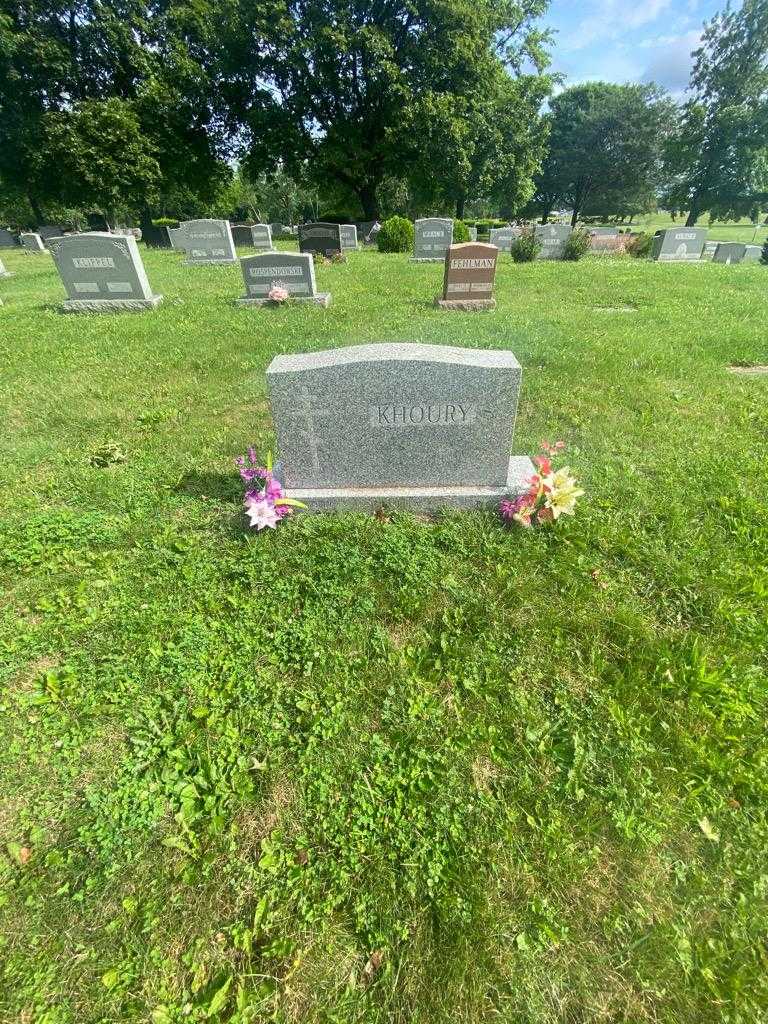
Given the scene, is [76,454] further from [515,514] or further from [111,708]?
[515,514]

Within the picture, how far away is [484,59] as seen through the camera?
22.4 m

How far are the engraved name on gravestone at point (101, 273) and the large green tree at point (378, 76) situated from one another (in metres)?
20.3

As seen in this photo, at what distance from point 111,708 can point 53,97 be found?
36409mm

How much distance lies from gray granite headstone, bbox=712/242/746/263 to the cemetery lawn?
66.3 feet

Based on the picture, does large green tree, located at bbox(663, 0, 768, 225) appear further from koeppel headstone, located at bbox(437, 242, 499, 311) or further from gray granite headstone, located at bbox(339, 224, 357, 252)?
koeppel headstone, located at bbox(437, 242, 499, 311)

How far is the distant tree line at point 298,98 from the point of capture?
22125 mm

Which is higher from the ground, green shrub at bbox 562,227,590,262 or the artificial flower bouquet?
green shrub at bbox 562,227,590,262

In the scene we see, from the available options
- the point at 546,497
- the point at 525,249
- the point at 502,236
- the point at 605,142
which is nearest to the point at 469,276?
the point at 546,497

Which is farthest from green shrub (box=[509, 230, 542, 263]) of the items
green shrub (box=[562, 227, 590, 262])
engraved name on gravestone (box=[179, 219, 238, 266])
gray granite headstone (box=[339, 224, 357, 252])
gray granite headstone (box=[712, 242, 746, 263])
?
engraved name on gravestone (box=[179, 219, 238, 266])

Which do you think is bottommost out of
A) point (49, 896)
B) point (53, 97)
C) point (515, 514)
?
point (49, 896)

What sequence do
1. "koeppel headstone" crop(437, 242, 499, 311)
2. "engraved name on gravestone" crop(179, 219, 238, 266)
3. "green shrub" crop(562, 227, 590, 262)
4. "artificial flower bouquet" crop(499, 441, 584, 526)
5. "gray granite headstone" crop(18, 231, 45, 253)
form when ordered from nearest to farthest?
1. "artificial flower bouquet" crop(499, 441, 584, 526)
2. "koeppel headstone" crop(437, 242, 499, 311)
3. "green shrub" crop(562, 227, 590, 262)
4. "engraved name on gravestone" crop(179, 219, 238, 266)
5. "gray granite headstone" crop(18, 231, 45, 253)

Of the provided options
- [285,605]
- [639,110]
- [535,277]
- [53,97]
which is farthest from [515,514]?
[639,110]

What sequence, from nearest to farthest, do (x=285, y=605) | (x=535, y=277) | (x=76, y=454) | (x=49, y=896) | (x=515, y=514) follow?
(x=49, y=896), (x=285, y=605), (x=515, y=514), (x=76, y=454), (x=535, y=277)

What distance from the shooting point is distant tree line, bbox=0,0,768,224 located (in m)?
22.1
